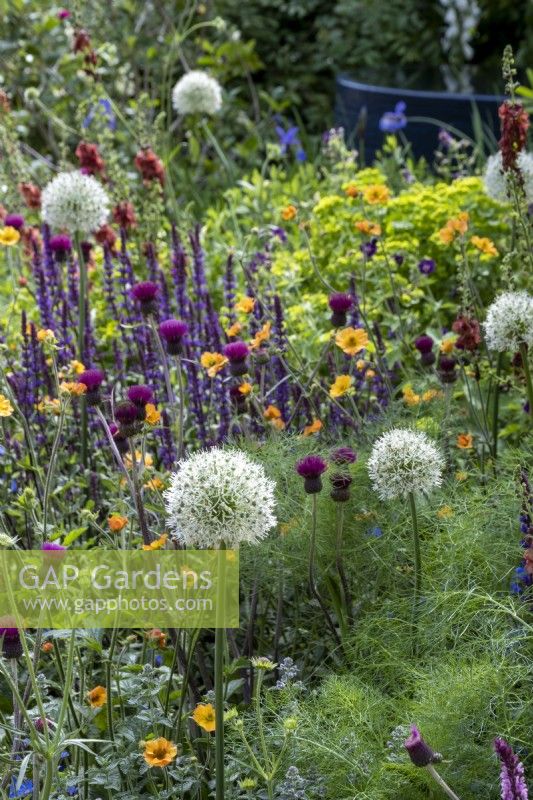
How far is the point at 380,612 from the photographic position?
80.8 inches

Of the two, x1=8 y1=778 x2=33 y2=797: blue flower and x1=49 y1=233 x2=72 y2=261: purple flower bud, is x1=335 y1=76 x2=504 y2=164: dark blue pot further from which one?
x1=8 y1=778 x2=33 y2=797: blue flower

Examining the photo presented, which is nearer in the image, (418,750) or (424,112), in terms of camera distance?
(418,750)

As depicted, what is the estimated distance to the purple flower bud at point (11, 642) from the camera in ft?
5.55

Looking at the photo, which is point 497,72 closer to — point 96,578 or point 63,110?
point 63,110

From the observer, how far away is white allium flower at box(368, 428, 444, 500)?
192cm

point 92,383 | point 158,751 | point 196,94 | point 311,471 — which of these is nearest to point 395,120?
point 196,94

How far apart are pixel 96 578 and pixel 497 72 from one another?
218 inches

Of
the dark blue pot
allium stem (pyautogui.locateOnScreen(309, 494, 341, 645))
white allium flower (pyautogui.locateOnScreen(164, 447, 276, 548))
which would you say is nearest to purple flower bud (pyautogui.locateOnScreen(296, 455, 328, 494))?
allium stem (pyautogui.locateOnScreen(309, 494, 341, 645))

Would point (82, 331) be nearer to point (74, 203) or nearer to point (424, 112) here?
point (74, 203)

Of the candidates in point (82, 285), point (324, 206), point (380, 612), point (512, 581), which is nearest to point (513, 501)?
point (512, 581)

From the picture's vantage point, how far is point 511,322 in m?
2.40

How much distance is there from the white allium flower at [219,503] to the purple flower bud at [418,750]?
415mm

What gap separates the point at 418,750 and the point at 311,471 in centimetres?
57

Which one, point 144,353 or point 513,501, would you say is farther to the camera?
point 144,353
